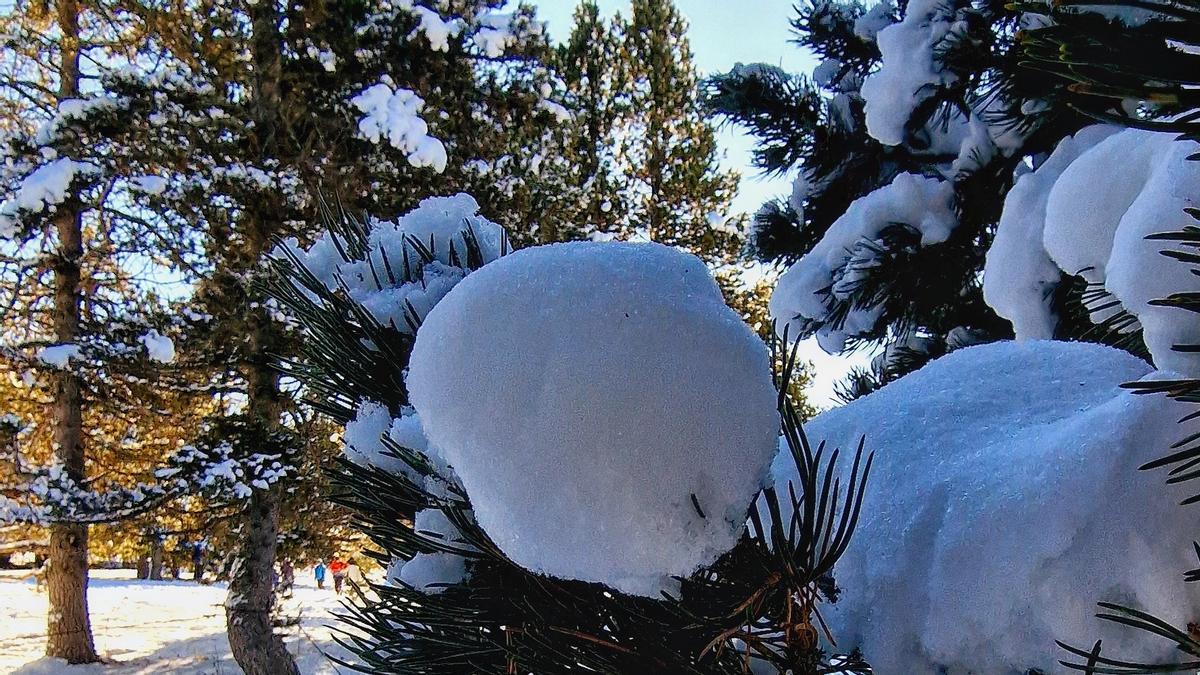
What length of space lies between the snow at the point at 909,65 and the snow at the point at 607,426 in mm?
1478

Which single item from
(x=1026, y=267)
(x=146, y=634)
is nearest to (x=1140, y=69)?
(x=1026, y=267)

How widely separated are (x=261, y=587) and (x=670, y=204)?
5.49m

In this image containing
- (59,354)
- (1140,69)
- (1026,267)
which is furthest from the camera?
(59,354)

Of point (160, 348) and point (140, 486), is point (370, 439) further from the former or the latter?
point (140, 486)

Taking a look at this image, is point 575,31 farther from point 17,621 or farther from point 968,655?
point 17,621

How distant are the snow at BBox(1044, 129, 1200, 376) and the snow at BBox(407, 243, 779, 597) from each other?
21cm

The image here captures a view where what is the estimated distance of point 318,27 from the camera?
5.38 m

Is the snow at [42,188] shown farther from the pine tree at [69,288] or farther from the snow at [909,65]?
the snow at [909,65]

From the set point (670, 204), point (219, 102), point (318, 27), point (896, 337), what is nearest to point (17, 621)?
point (219, 102)

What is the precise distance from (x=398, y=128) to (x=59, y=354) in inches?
131

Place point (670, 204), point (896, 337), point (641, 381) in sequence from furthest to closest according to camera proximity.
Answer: point (670, 204), point (896, 337), point (641, 381)

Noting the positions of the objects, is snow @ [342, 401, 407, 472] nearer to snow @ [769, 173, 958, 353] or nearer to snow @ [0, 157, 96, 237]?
snow @ [769, 173, 958, 353]

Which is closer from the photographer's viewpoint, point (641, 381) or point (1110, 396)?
point (641, 381)

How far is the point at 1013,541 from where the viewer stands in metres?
0.38
